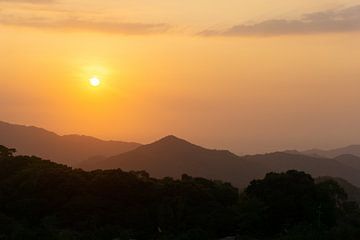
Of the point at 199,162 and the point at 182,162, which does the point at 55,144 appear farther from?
the point at 199,162

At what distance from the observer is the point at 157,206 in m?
29.8

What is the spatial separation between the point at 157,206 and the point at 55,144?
149 meters

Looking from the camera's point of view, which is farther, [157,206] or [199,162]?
[199,162]

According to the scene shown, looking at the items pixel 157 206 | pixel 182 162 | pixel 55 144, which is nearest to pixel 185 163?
pixel 182 162

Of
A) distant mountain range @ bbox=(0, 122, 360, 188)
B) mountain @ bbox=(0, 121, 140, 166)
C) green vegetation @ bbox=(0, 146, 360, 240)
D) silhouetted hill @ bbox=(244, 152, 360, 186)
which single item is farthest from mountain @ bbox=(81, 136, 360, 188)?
green vegetation @ bbox=(0, 146, 360, 240)

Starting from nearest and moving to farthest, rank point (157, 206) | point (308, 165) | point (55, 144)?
point (157, 206) → point (308, 165) → point (55, 144)

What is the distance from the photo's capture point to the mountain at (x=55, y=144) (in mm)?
162250

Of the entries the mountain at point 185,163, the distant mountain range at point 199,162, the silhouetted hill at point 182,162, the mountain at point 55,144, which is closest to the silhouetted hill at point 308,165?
the distant mountain range at point 199,162

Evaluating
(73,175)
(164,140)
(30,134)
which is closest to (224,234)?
(73,175)

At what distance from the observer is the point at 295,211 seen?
2781cm

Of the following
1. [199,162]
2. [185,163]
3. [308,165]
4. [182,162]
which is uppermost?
[308,165]

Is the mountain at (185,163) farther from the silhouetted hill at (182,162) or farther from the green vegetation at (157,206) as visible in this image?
the green vegetation at (157,206)

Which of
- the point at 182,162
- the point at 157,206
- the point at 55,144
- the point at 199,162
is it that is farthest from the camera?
the point at 55,144

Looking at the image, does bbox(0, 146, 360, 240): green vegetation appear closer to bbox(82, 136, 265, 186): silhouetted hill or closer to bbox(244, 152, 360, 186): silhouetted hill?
bbox(82, 136, 265, 186): silhouetted hill
